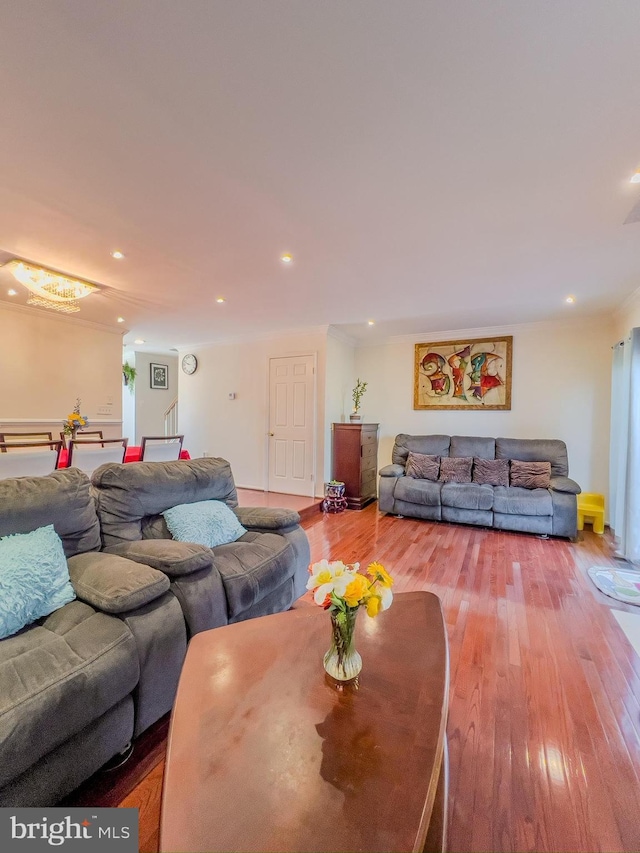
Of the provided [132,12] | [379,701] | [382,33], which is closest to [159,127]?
[132,12]

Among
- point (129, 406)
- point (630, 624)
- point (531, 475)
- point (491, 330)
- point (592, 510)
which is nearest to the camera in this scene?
point (630, 624)

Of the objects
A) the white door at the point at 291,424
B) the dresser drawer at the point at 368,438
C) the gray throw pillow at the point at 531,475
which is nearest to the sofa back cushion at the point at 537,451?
the gray throw pillow at the point at 531,475

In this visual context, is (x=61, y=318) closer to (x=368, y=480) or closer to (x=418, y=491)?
(x=368, y=480)

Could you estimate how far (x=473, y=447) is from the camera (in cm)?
467

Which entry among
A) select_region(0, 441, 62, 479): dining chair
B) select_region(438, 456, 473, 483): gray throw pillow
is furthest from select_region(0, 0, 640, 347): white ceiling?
select_region(438, 456, 473, 483): gray throw pillow

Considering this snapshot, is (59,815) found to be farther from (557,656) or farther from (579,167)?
(579,167)

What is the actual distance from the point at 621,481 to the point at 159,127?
4.50 m

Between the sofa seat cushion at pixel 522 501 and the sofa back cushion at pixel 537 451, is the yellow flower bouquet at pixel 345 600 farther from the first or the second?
the sofa back cushion at pixel 537 451

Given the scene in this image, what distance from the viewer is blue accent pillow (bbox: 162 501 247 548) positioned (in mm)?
2014

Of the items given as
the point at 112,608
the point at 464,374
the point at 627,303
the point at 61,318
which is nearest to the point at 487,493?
the point at 464,374

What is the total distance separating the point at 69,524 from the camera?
66.0 inches

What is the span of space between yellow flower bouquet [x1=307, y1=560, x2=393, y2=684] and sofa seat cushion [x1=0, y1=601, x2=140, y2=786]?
713 mm

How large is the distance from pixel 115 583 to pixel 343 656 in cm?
93

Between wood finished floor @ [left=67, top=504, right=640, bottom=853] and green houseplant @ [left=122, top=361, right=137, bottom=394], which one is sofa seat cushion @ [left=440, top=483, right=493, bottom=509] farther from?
green houseplant @ [left=122, top=361, right=137, bottom=394]
